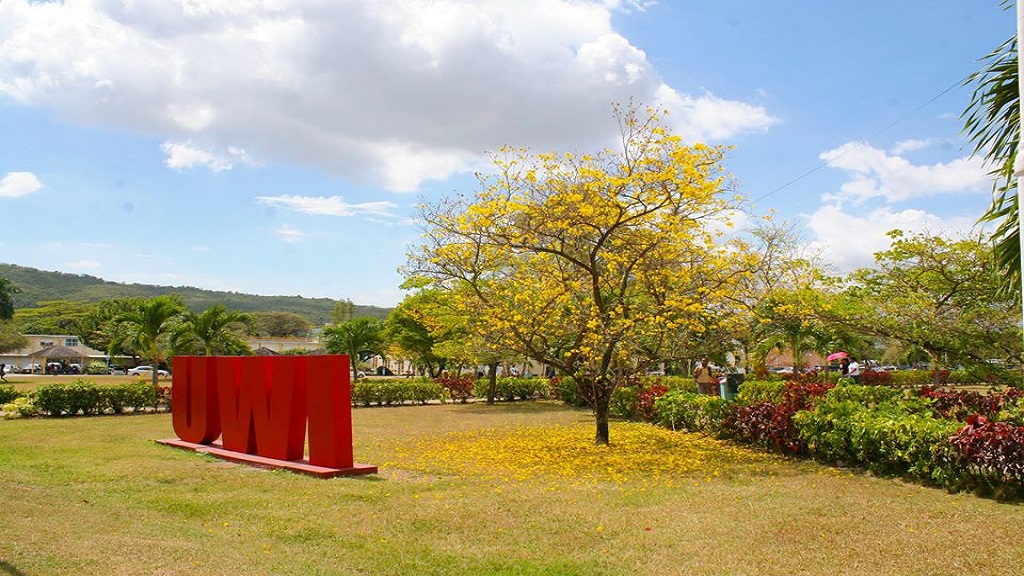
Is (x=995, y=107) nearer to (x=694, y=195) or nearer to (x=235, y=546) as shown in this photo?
(x=694, y=195)

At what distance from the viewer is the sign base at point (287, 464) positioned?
10.5 meters

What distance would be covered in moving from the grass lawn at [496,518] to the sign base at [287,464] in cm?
25

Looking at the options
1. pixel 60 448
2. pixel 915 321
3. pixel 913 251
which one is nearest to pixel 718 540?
pixel 915 321

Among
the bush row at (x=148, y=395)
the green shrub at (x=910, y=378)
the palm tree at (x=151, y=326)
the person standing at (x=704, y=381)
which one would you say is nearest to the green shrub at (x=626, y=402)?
the person standing at (x=704, y=381)

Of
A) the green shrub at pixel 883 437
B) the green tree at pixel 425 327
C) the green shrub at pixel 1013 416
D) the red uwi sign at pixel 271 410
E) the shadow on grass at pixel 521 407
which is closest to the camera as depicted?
the green shrub at pixel 883 437

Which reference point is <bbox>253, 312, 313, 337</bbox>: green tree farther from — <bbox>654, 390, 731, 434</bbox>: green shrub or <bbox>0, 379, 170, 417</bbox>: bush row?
<bbox>654, 390, 731, 434</bbox>: green shrub

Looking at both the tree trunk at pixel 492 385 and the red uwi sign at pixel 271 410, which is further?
the tree trunk at pixel 492 385

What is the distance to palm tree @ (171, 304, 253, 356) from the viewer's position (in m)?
29.5

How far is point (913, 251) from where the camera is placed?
1444 cm

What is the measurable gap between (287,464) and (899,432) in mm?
8769

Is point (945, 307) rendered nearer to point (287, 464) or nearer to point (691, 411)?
point (691, 411)

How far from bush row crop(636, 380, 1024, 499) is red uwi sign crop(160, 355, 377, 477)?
7129 mm

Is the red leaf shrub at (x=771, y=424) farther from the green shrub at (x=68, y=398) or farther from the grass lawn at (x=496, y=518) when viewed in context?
the green shrub at (x=68, y=398)

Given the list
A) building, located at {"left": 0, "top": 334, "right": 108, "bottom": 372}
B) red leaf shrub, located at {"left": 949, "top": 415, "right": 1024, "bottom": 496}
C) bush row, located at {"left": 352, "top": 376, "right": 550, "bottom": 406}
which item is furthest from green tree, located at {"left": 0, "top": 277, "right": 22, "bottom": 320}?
red leaf shrub, located at {"left": 949, "top": 415, "right": 1024, "bottom": 496}
